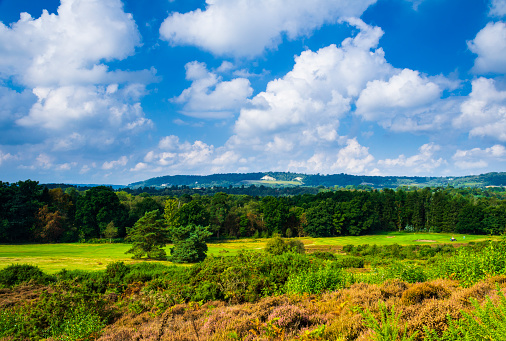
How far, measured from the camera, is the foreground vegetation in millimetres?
5133

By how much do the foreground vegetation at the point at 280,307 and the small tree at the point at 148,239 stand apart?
18559mm

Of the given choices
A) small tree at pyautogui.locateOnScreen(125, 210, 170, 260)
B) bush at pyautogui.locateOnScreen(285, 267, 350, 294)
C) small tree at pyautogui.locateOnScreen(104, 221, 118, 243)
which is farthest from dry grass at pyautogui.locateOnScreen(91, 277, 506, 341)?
small tree at pyautogui.locateOnScreen(104, 221, 118, 243)

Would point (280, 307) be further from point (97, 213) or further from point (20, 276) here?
point (97, 213)

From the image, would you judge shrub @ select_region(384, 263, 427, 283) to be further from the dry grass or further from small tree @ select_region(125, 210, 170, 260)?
small tree @ select_region(125, 210, 170, 260)

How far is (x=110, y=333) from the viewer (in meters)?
6.39

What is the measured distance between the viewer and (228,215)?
69.6 m

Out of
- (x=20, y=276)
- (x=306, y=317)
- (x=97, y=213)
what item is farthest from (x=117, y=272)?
(x=97, y=213)

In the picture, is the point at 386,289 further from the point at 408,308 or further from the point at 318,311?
the point at 318,311

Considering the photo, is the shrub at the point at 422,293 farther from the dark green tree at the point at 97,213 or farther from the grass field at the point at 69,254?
the dark green tree at the point at 97,213

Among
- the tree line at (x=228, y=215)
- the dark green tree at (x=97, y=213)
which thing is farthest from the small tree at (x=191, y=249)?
the dark green tree at (x=97, y=213)

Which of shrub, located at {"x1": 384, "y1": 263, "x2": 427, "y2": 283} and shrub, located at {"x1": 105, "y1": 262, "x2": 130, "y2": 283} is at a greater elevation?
shrub, located at {"x1": 384, "y1": 263, "x2": 427, "y2": 283}

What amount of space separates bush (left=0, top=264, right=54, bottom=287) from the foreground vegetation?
2.12 meters

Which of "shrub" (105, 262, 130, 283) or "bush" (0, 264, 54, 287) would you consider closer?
"bush" (0, 264, 54, 287)

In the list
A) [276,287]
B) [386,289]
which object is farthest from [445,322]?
[276,287]
